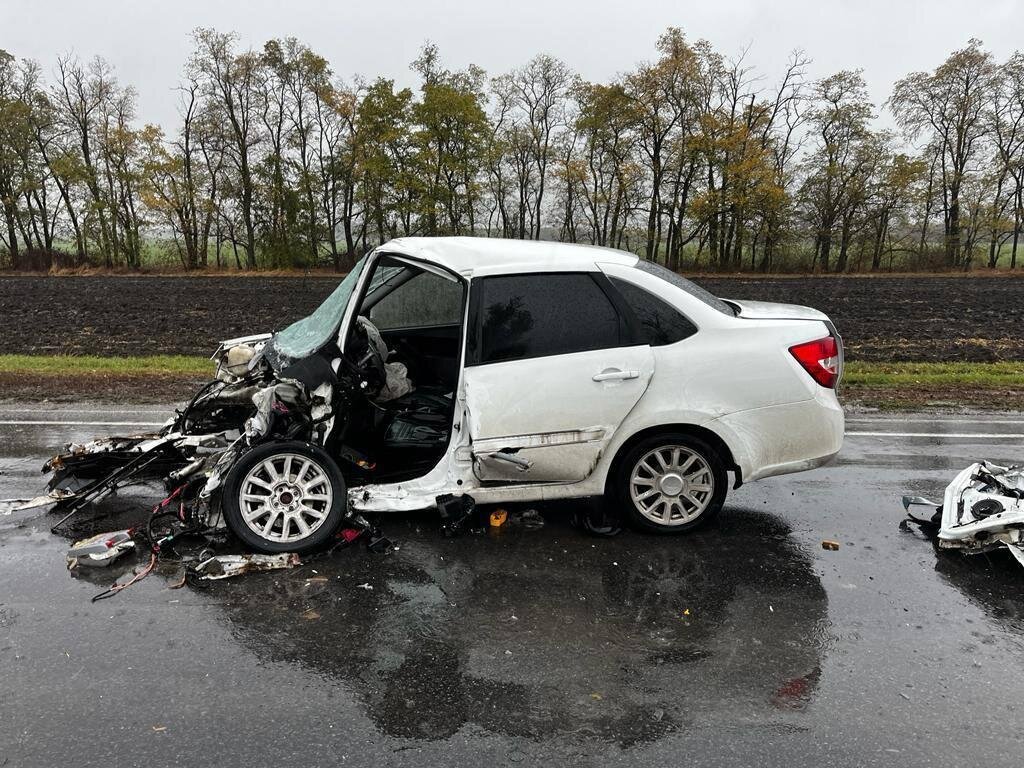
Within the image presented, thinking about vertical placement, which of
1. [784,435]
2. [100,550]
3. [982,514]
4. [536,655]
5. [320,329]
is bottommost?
[536,655]

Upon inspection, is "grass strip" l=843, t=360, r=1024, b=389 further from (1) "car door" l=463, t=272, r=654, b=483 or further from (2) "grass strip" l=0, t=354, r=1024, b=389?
(1) "car door" l=463, t=272, r=654, b=483

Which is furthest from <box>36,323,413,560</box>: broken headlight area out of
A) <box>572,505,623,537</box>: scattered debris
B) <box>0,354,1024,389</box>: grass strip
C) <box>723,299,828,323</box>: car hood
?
<box>0,354,1024,389</box>: grass strip

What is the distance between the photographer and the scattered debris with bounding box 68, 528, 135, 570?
13.8 ft

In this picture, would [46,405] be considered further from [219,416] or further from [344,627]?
A: [344,627]

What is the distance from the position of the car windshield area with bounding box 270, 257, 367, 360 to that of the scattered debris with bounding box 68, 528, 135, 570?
150cm

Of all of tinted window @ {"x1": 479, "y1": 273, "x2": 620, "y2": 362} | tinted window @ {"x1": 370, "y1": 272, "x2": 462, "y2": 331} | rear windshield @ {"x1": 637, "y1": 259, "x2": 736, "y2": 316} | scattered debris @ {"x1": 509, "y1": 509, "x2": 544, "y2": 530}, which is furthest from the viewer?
tinted window @ {"x1": 370, "y1": 272, "x2": 462, "y2": 331}

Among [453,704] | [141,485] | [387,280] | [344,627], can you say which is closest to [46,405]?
[141,485]

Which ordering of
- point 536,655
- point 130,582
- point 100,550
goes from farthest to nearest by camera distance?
point 100,550, point 130,582, point 536,655

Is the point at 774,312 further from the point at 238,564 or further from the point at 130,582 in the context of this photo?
the point at 130,582

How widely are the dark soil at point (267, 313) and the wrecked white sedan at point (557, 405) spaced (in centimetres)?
1004

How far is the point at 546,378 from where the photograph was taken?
4.36 meters

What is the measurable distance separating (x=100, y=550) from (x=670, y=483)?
354cm

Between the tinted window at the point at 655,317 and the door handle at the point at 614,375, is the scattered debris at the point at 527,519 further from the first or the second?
the tinted window at the point at 655,317

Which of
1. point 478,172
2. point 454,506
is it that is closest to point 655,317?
point 454,506
